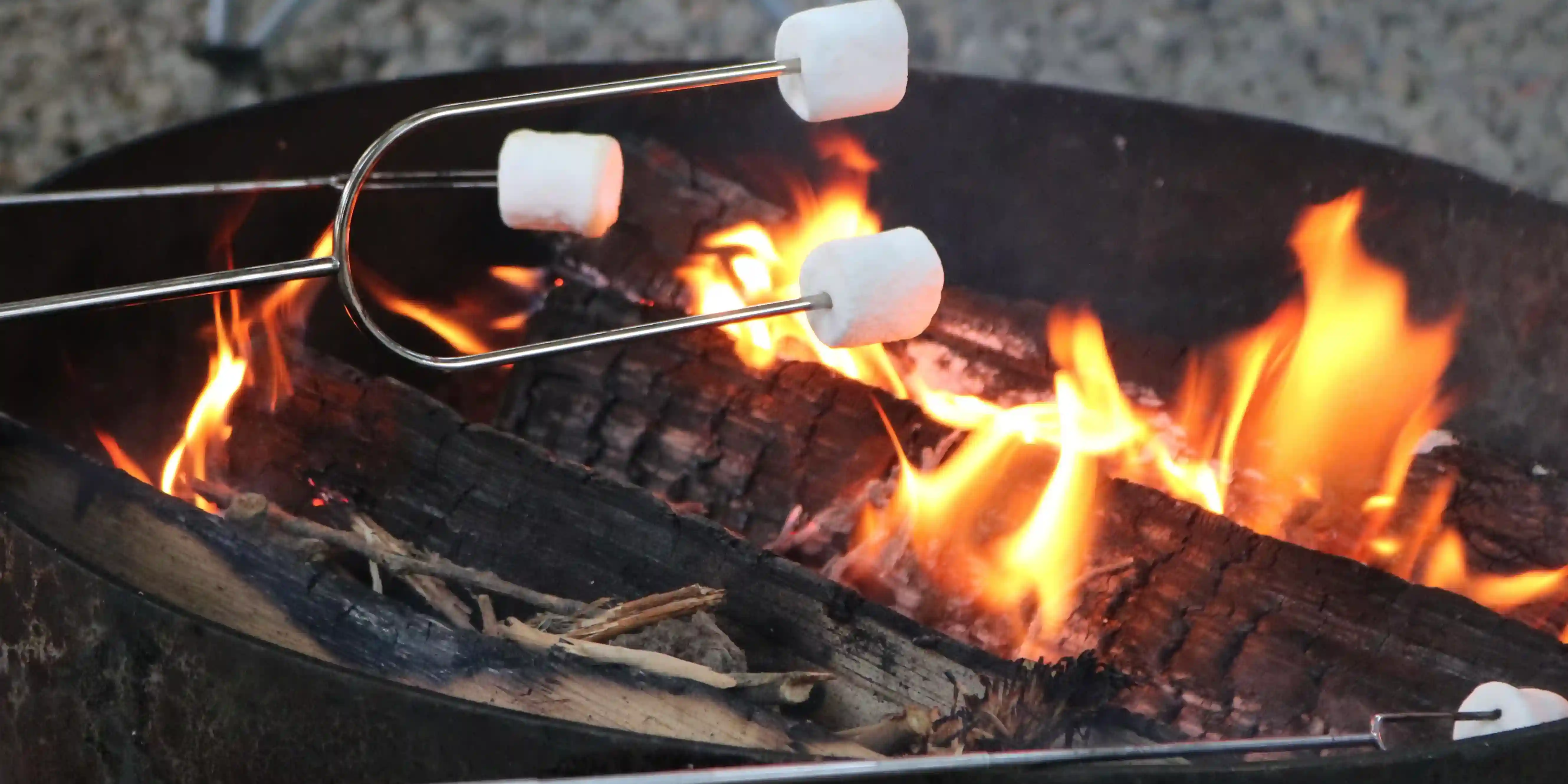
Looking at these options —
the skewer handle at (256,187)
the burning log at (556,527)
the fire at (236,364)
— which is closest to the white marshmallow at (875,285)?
the burning log at (556,527)

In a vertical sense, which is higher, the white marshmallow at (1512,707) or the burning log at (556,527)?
the white marshmallow at (1512,707)

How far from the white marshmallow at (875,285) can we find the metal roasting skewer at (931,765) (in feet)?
0.99

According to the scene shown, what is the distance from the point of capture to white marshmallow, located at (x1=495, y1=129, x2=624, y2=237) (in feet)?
3.47

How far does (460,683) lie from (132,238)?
1.97 feet

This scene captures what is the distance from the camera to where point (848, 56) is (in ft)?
2.90

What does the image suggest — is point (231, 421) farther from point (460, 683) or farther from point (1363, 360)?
point (1363, 360)

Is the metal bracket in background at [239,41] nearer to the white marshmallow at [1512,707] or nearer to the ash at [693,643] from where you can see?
the ash at [693,643]

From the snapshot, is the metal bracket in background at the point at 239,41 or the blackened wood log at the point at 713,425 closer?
the blackened wood log at the point at 713,425

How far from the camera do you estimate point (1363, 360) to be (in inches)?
49.4

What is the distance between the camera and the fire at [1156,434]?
3.60 feet

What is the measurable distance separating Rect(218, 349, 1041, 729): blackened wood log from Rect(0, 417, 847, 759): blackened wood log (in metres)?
0.13

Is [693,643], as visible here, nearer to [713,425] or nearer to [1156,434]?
[713,425]

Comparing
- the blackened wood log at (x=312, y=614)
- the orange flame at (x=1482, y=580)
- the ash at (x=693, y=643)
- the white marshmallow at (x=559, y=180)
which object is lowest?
the blackened wood log at (x=312, y=614)

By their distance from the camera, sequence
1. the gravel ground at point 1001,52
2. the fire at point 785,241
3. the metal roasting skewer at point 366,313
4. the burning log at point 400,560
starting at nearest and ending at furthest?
the metal roasting skewer at point 366,313, the burning log at point 400,560, the fire at point 785,241, the gravel ground at point 1001,52
